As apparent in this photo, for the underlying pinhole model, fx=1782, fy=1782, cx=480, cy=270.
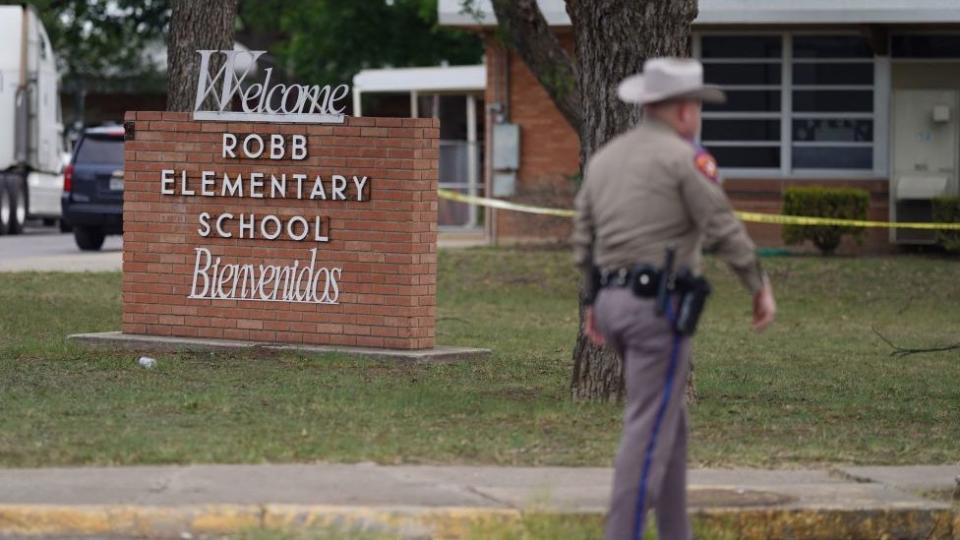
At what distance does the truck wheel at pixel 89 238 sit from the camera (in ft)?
89.9

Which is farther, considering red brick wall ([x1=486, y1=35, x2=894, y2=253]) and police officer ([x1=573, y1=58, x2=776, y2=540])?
red brick wall ([x1=486, y1=35, x2=894, y2=253])

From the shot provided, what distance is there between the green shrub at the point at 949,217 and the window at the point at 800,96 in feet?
7.13

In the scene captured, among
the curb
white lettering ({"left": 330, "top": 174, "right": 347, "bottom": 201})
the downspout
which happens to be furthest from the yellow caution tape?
the curb

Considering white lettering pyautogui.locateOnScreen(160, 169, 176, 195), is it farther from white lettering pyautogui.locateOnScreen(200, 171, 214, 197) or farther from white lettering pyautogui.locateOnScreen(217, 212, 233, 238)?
white lettering pyautogui.locateOnScreen(217, 212, 233, 238)

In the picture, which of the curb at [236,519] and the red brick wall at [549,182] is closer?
the curb at [236,519]

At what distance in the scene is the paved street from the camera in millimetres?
22953

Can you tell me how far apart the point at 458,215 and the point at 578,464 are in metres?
24.1

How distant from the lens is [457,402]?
10.9m

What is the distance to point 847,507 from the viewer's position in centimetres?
798

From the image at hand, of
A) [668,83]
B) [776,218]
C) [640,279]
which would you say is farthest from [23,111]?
[640,279]

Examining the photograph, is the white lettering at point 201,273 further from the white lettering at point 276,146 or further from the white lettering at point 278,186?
the white lettering at point 276,146

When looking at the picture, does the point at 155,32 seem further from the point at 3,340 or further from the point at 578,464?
the point at 578,464

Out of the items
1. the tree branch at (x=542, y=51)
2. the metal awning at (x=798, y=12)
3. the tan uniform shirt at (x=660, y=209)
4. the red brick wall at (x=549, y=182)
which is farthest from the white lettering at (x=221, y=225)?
the red brick wall at (x=549, y=182)

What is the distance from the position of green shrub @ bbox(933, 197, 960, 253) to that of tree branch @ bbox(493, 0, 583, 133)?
6.89 m
